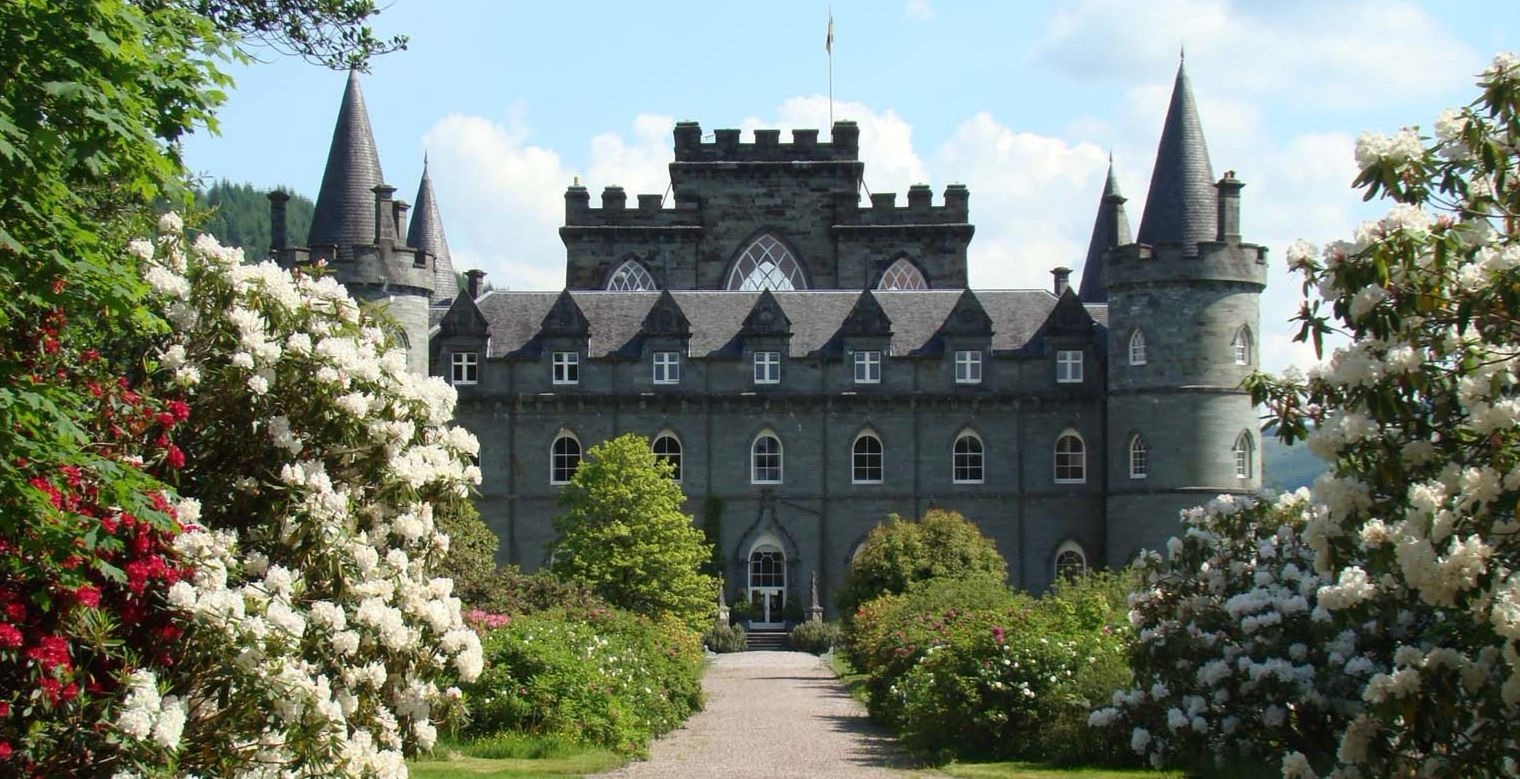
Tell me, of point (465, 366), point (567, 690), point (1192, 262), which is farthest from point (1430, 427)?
point (465, 366)

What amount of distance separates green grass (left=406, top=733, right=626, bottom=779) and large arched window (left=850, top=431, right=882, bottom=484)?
3255 centimetres

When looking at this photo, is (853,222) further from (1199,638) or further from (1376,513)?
(1376,513)

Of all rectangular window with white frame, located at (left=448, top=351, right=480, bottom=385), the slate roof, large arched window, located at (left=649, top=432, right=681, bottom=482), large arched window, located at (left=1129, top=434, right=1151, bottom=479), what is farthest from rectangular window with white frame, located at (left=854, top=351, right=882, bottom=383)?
rectangular window with white frame, located at (left=448, top=351, right=480, bottom=385)

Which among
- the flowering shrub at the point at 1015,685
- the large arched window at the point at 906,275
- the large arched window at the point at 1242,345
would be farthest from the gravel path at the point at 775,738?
the large arched window at the point at 906,275

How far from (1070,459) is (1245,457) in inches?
216

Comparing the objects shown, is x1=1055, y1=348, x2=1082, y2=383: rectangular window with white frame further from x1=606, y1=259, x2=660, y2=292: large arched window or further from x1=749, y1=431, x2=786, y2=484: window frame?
x1=606, y1=259, x2=660, y2=292: large arched window

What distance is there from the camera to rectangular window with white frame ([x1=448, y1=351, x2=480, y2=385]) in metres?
54.4

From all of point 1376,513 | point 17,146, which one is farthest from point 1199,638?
point 17,146

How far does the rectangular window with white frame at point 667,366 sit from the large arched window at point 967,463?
8.86 metres

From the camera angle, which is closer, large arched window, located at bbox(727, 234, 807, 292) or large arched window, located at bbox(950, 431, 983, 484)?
large arched window, located at bbox(950, 431, 983, 484)

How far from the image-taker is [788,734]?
25.4m

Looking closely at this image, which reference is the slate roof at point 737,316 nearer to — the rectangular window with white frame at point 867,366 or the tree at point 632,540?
the rectangular window with white frame at point 867,366

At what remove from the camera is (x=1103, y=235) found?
212ft

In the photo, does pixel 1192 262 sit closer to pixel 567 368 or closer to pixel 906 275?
pixel 906 275
